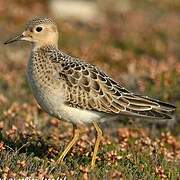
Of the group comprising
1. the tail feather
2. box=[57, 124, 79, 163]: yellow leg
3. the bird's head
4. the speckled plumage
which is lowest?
box=[57, 124, 79, 163]: yellow leg

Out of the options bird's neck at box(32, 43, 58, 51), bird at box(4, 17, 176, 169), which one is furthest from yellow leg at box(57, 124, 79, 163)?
bird's neck at box(32, 43, 58, 51)

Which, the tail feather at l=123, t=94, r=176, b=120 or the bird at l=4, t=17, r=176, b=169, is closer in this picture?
the bird at l=4, t=17, r=176, b=169

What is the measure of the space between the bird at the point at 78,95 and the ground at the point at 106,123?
1.64ft

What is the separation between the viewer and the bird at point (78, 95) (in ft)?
25.7

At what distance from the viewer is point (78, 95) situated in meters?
7.92

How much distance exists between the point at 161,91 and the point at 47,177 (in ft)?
22.0

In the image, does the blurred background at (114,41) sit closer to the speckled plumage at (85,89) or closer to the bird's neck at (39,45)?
the bird's neck at (39,45)

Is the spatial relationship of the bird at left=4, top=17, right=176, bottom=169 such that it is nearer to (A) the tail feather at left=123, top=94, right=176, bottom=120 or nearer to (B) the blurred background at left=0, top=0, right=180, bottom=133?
(A) the tail feather at left=123, top=94, right=176, bottom=120

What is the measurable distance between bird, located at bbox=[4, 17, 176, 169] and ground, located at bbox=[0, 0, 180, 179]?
19.6 inches

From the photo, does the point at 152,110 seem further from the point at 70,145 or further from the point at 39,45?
the point at 39,45

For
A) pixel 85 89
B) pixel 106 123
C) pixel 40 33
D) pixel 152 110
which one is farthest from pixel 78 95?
pixel 106 123

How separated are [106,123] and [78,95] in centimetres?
377

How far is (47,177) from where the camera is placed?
6555 millimetres

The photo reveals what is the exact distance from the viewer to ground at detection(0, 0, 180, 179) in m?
7.50
